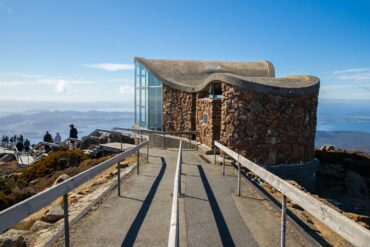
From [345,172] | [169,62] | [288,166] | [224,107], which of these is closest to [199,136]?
[224,107]

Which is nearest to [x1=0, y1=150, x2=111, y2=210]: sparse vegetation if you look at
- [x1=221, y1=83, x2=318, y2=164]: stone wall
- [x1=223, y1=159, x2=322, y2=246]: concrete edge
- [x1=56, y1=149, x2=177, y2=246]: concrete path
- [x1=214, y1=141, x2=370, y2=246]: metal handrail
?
[x1=221, y1=83, x2=318, y2=164]: stone wall

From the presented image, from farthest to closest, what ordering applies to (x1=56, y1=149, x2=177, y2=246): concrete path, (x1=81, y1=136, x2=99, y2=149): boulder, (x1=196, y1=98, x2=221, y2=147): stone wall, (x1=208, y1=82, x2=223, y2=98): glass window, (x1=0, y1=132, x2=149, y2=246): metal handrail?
(x1=81, y1=136, x2=99, y2=149): boulder, (x1=208, y1=82, x2=223, y2=98): glass window, (x1=196, y1=98, x2=221, y2=147): stone wall, (x1=56, y1=149, x2=177, y2=246): concrete path, (x1=0, y1=132, x2=149, y2=246): metal handrail

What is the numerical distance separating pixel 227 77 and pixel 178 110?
7.63 meters

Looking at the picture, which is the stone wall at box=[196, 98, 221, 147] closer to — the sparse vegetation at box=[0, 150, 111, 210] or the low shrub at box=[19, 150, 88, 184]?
the sparse vegetation at box=[0, 150, 111, 210]

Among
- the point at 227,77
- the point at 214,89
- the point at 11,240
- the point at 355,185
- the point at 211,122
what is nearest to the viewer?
the point at 11,240

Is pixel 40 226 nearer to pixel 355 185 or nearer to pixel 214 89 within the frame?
pixel 214 89

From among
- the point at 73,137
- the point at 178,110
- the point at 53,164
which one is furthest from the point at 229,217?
the point at 73,137

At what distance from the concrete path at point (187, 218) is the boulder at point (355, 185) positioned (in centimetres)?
1004

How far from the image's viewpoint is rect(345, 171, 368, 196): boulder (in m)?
17.5

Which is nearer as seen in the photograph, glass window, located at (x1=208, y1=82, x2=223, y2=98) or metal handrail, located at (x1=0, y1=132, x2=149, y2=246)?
metal handrail, located at (x1=0, y1=132, x2=149, y2=246)

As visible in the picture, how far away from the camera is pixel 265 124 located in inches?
574

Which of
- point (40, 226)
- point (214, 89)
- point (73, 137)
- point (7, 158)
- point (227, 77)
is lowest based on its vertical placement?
point (7, 158)

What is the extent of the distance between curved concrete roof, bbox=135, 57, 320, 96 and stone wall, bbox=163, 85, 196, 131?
1.46 ft

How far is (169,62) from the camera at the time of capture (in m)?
28.0
